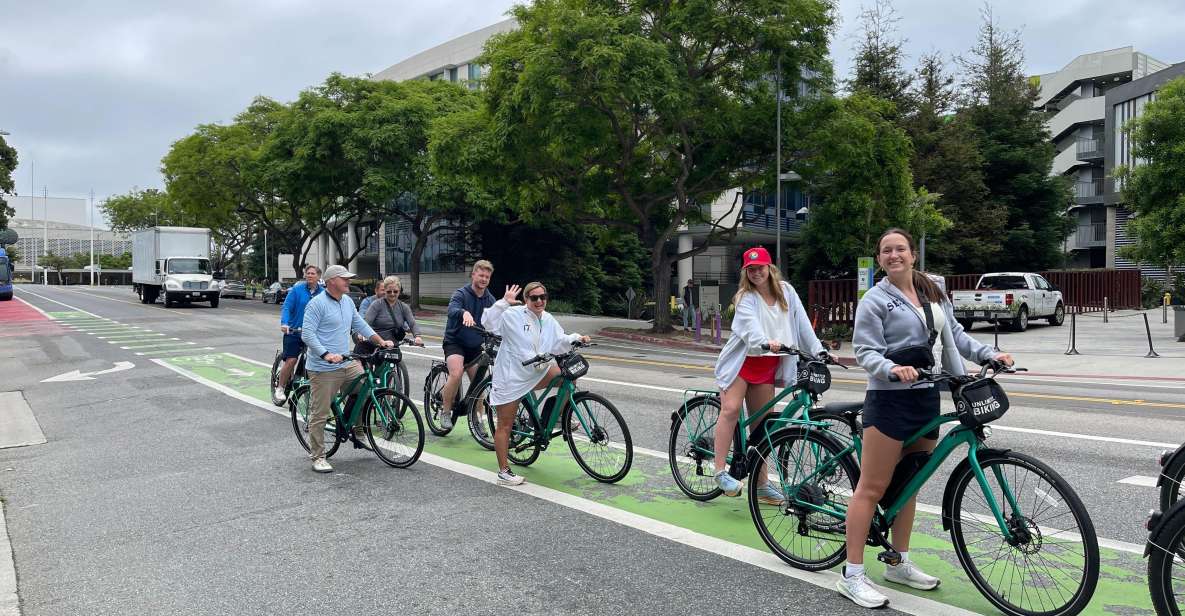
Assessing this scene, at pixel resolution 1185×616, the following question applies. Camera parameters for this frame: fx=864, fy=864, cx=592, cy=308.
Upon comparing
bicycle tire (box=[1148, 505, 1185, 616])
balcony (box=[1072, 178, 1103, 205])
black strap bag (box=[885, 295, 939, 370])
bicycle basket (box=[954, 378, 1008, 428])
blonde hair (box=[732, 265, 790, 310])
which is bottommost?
bicycle tire (box=[1148, 505, 1185, 616])

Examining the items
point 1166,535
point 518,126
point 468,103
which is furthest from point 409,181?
point 1166,535

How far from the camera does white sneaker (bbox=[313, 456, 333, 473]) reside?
290 inches

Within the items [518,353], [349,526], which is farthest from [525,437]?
[349,526]

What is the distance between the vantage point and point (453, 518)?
5.92 m

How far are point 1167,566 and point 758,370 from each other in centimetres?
261

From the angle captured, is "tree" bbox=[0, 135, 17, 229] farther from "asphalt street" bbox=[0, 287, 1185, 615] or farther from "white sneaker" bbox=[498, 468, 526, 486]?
"white sneaker" bbox=[498, 468, 526, 486]

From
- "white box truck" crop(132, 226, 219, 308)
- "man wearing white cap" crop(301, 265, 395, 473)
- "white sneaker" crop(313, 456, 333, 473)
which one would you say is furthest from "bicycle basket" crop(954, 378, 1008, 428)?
"white box truck" crop(132, 226, 219, 308)

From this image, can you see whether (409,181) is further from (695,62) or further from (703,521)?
(703,521)

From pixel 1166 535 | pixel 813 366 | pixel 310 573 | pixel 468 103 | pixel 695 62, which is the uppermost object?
pixel 468 103

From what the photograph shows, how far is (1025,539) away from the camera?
3906mm

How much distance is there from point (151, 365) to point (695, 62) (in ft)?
48.9

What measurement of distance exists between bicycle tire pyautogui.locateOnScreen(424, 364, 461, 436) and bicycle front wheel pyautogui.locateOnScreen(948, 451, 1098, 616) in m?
5.86

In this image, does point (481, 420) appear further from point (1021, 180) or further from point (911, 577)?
point (1021, 180)

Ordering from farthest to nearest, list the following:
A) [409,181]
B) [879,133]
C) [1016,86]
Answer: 1. [1016,86]
2. [409,181]
3. [879,133]
